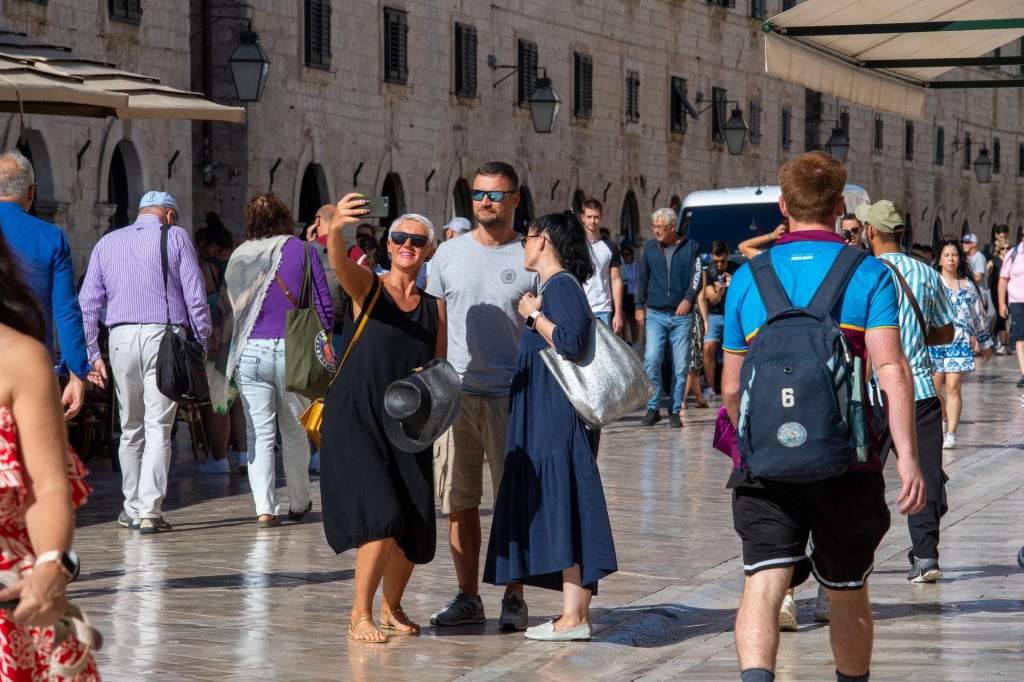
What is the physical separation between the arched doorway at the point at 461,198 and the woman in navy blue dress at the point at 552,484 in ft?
72.4

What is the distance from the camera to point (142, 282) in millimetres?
9992

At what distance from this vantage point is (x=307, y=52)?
24.8 meters

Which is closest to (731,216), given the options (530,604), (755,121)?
(530,604)

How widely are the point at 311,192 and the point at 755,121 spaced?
1735cm

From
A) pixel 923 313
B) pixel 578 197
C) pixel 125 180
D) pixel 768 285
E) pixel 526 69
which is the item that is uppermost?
pixel 526 69

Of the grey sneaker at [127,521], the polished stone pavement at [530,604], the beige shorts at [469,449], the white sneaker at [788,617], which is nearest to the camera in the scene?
the polished stone pavement at [530,604]

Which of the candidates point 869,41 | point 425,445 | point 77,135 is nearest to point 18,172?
point 425,445

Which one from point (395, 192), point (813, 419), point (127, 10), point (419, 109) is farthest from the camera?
point (419, 109)

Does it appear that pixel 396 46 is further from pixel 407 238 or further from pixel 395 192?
pixel 407 238

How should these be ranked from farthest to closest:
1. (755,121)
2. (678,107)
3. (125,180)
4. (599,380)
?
(755,121), (678,107), (125,180), (599,380)

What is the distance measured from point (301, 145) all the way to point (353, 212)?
18311mm

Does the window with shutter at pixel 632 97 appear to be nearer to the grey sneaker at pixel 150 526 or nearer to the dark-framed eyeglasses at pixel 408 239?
the grey sneaker at pixel 150 526

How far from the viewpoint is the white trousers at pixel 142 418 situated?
9.95 meters

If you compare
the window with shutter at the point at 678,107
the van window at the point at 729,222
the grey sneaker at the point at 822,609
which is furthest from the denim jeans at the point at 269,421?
the window with shutter at the point at 678,107
